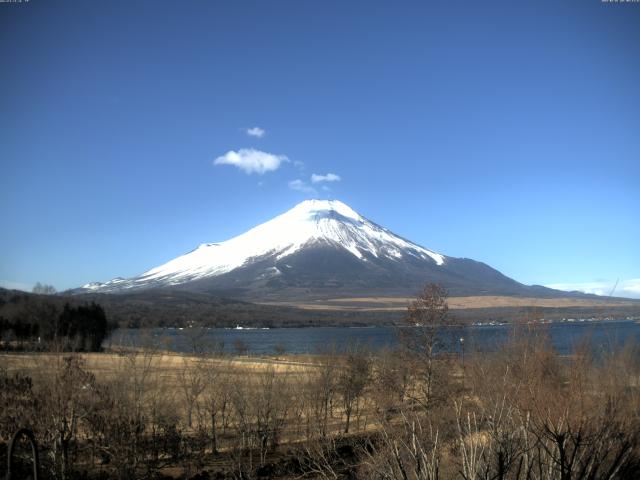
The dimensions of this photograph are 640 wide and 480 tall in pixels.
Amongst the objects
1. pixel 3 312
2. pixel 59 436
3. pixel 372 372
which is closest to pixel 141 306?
pixel 3 312

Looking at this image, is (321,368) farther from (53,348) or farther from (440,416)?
(53,348)

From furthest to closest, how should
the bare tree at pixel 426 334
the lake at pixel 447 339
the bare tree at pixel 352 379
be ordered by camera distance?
1. the bare tree at pixel 352 379
2. the bare tree at pixel 426 334
3. the lake at pixel 447 339

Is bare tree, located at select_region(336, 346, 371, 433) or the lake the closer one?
the lake

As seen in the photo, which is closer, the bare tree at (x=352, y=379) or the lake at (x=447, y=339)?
the lake at (x=447, y=339)

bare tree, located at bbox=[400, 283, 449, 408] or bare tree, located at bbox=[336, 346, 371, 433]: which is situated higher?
bare tree, located at bbox=[400, 283, 449, 408]

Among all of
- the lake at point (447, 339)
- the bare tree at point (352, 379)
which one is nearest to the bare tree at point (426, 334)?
the lake at point (447, 339)

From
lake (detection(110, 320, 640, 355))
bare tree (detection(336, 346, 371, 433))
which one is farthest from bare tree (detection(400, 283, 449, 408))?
bare tree (detection(336, 346, 371, 433))

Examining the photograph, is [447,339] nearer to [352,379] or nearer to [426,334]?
[352,379]

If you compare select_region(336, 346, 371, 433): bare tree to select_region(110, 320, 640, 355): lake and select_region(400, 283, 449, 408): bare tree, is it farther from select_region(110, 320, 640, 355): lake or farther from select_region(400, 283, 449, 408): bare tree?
select_region(400, 283, 449, 408): bare tree

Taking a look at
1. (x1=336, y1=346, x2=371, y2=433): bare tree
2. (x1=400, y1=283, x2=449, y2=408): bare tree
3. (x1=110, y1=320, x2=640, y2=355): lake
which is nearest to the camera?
(x1=110, y1=320, x2=640, y2=355): lake

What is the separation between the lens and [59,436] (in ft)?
44.8

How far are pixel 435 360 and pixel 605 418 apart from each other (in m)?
14.7

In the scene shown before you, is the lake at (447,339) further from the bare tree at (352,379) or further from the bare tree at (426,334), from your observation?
the bare tree at (352,379)

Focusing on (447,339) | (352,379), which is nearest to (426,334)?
(352,379)
